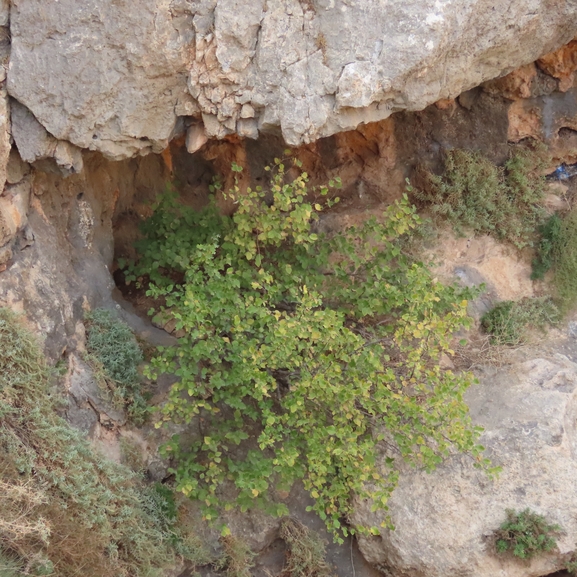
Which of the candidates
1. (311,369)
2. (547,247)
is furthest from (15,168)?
(547,247)

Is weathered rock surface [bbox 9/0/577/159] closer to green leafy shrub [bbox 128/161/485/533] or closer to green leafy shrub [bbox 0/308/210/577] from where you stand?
green leafy shrub [bbox 128/161/485/533]

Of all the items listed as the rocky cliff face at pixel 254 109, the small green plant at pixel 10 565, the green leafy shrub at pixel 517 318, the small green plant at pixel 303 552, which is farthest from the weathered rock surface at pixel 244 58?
the small green plant at pixel 303 552

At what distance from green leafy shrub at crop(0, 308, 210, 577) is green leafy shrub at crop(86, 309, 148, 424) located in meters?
0.47

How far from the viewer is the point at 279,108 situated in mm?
3949

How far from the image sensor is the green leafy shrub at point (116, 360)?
4.28m

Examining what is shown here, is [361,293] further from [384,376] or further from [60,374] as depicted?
[60,374]

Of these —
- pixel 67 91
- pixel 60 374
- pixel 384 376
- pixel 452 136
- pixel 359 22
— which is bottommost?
pixel 60 374

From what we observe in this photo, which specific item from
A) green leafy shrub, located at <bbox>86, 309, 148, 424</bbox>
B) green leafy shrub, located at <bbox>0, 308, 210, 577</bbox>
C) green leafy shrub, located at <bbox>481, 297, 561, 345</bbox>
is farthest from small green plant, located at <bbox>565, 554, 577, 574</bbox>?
green leafy shrub, located at <bbox>86, 309, 148, 424</bbox>

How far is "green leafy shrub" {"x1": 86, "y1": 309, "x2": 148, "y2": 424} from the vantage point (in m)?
4.28

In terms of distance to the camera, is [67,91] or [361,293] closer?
[67,91]

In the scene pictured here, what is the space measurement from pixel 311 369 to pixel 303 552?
1.74m

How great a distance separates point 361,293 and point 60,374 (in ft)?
7.87

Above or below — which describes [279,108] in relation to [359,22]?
below

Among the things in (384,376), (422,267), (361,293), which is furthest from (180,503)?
(422,267)
